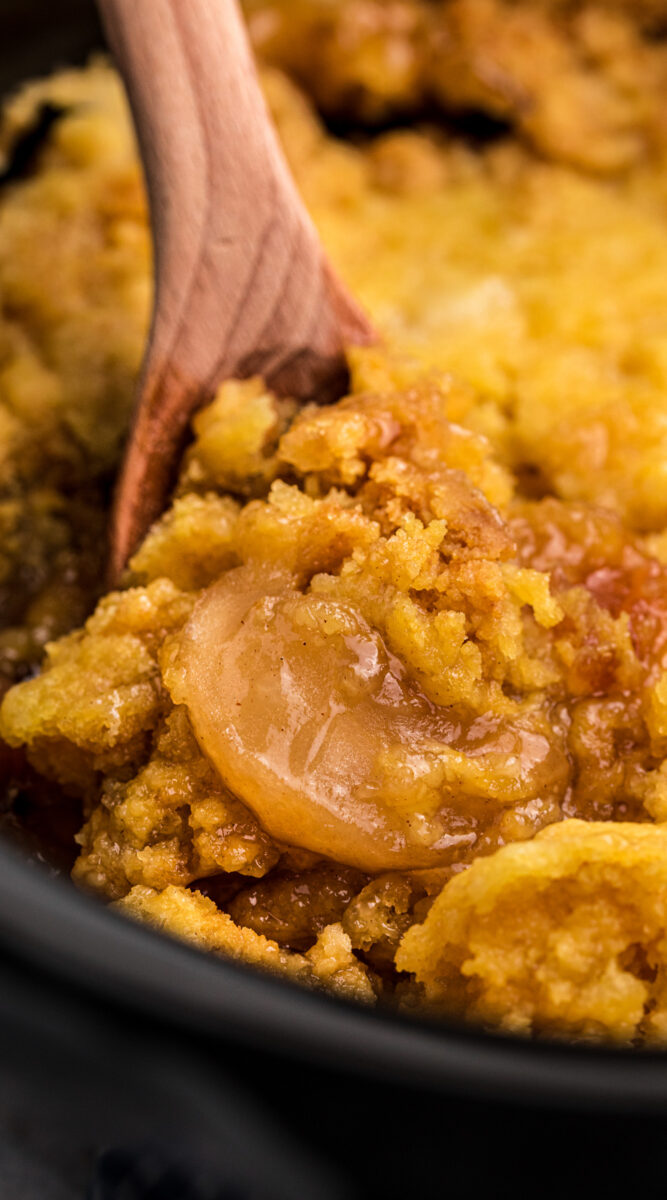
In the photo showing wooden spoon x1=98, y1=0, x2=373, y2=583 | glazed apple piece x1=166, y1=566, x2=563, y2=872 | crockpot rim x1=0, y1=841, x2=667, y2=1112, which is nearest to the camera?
crockpot rim x1=0, y1=841, x2=667, y2=1112

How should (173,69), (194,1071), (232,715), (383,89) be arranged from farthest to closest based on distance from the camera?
(383,89) < (173,69) < (232,715) < (194,1071)

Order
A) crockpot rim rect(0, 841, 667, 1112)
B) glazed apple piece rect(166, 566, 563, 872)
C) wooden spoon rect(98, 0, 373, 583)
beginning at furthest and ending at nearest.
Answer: wooden spoon rect(98, 0, 373, 583) → glazed apple piece rect(166, 566, 563, 872) → crockpot rim rect(0, 841, 667, 1112)

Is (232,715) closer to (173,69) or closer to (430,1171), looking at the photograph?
(430,1171)

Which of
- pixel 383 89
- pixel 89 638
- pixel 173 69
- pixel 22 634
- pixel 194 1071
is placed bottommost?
pixel 22 634

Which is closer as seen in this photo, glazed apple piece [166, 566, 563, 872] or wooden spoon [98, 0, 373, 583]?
glazed apple piece [166, 566, 563, 872]

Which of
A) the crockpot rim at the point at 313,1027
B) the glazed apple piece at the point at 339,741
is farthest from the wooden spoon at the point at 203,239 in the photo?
the crockpot rim at the point at 313,1027

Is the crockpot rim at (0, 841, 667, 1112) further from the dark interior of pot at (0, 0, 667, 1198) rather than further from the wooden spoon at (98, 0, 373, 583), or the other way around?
the wooden spoon at (98, 0, 373, 583)

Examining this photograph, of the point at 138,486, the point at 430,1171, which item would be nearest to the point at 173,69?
the point at 138,486

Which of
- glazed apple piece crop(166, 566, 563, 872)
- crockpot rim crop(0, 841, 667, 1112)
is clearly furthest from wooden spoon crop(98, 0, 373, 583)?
crockpot rim crop(0, 841, 667, 1112)
